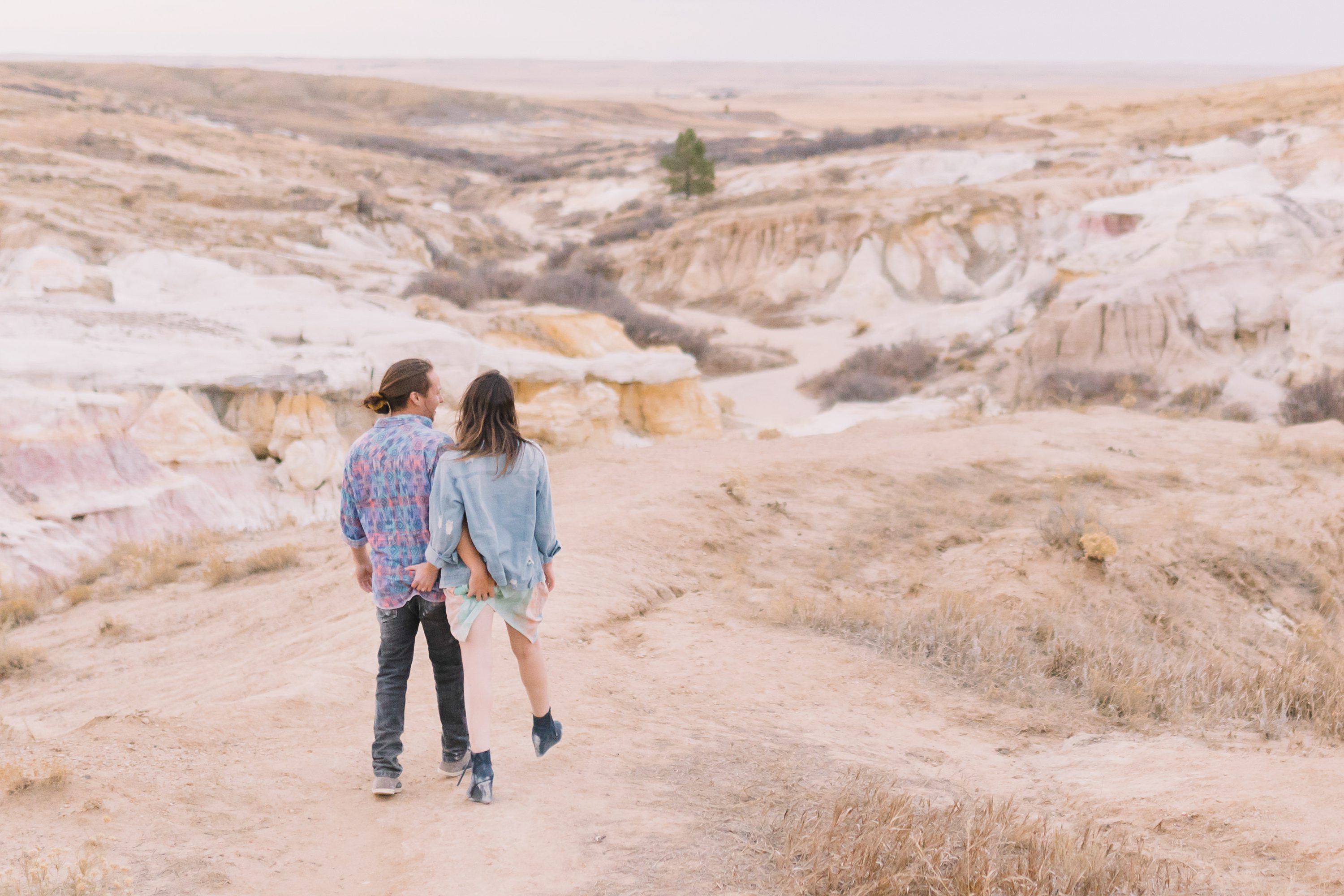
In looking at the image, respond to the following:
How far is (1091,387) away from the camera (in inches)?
652

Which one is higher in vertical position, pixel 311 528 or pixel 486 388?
pixel 486 388

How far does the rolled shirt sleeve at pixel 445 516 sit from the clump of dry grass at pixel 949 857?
1369 mm

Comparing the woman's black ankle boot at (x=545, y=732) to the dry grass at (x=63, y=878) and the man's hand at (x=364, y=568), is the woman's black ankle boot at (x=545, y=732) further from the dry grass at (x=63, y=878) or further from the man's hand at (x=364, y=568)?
the dry grass at (x=63, y=878)

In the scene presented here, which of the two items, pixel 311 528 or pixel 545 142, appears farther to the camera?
pixel 545 142

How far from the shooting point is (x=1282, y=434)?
12016 mm

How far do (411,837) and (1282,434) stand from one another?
1223 centimetres

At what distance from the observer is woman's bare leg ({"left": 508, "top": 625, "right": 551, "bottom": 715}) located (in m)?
3.33

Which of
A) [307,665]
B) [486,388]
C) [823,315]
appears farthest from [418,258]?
[486,388]

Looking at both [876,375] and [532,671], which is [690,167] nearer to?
[876,375]

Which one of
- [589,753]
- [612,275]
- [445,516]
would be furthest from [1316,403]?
[612,275]

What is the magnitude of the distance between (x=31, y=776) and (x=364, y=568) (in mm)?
1265

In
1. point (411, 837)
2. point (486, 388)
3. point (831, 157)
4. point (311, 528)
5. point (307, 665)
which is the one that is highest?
point (831, 157)

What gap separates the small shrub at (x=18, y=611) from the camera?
7.54 m

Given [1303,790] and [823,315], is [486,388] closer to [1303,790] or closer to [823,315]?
[1303,790]
